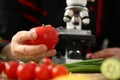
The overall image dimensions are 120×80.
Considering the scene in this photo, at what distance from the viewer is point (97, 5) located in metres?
2.50

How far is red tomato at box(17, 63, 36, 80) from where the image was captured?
1101mm

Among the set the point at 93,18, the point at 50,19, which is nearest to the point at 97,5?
the point at 93,18

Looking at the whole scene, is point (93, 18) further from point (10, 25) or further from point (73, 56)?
point (73, 56)

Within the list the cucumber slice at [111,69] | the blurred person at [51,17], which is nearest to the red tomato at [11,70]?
the cucumber slice at [111,69]

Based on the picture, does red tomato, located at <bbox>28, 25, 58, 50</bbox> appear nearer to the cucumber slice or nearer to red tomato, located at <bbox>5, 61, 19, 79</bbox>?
red tomato, located at <bbox>5, 61, 19, 79</bbox>

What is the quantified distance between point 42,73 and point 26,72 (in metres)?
0.05

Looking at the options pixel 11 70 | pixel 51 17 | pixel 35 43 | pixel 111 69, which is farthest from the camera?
pixel 51 17

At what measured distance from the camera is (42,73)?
42.6 inches

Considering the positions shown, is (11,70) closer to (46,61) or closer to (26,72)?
(26,72)

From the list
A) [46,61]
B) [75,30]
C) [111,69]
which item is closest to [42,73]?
[111,69]

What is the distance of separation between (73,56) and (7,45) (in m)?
0.67

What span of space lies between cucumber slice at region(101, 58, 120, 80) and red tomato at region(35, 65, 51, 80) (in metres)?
0.17

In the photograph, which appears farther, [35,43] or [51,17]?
[51,17]

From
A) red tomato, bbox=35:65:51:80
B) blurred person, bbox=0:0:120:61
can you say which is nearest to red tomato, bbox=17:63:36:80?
red tomato, bbox=35:65:51:80
